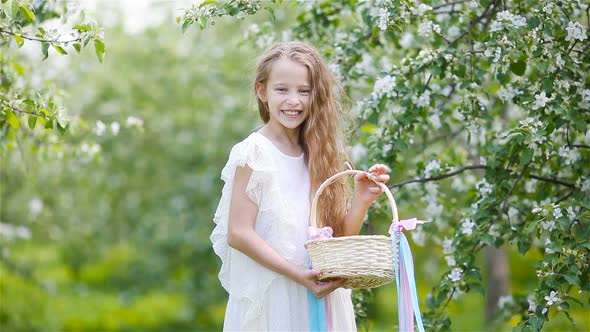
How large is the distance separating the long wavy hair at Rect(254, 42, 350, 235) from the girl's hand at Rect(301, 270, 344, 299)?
0.29 meters

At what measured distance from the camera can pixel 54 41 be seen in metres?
3.23

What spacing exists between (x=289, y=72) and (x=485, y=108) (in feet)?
4.11

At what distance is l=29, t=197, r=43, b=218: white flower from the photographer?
840 cm

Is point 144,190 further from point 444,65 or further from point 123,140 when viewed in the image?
point 444,65

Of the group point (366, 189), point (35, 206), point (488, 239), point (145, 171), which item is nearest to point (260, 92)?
point (366, 189)

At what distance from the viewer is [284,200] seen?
281 cm

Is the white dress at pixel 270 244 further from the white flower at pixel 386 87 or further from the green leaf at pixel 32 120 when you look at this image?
the green leaf at pixel 32 120

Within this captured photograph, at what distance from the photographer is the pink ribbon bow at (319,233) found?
8.88 feet

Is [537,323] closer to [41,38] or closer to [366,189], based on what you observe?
[366,189]

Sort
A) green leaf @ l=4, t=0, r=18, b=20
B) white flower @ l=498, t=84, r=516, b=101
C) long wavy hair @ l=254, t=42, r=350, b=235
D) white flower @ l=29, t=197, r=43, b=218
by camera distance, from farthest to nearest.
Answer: white flower @ l=29, t=197, r=43, b=218 < white flower @ l=498, t=84, r=516, b=101 < green leaf @ l=4, t=0, r=18, b=20 < long wavy hair @ l=254, t=42, r=350, b=235

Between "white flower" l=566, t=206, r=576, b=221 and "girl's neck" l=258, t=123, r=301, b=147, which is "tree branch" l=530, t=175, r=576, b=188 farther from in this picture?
"girl's neck" l=258, t=123, r=301, b=147

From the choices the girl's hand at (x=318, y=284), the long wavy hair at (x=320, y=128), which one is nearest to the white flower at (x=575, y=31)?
the long wavy hair at (x=320, y=128)

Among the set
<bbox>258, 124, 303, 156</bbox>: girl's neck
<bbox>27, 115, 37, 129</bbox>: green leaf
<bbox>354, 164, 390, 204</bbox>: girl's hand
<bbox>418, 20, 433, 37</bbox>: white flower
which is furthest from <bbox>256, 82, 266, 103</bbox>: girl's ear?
<bbox>27, 115, 37, 129</bbox>: green leaf

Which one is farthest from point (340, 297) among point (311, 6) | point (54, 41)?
point (311, 6)
